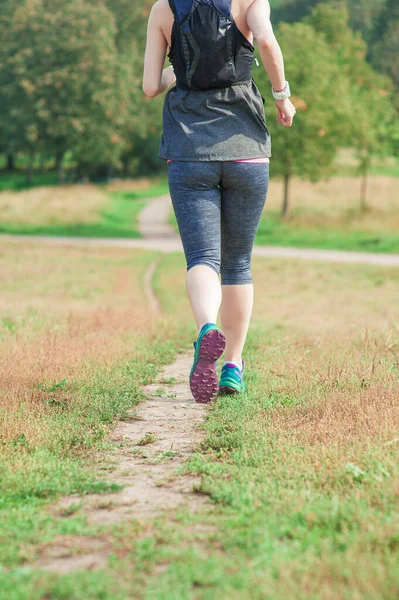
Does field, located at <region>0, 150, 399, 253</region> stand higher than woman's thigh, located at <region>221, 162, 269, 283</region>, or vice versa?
woman's thigh, located at <region>221, 162, 269, 283</region>

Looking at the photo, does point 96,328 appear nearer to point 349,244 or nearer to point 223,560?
point 223,560

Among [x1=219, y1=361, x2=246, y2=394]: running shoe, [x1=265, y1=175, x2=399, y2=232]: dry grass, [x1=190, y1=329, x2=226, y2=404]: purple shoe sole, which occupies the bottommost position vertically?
[x1=265, y1=175, x2=399, y2=232]: dry grass

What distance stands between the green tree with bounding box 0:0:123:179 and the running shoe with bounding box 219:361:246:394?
113 ft

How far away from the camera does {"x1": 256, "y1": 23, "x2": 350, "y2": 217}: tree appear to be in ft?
87.6

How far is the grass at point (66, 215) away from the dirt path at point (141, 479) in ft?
78.2

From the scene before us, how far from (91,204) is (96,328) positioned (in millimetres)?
27894

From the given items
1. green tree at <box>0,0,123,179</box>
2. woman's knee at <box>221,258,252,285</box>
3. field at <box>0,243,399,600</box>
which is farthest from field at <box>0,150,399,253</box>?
woman's knee at <box>221,258,252,285</box>

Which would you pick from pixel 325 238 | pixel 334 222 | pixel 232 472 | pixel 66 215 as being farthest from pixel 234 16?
pixel 66 215

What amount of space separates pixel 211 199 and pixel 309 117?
Result: 23.5 metres

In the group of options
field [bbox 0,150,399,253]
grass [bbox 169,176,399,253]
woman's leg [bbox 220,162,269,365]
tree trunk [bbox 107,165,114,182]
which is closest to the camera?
woman's leg [bbox 220,162,269,365]

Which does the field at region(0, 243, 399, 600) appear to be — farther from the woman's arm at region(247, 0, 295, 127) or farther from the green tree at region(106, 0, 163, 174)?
the green tree at region(106, 0, 163, 174)

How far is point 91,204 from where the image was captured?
3456 centimetres

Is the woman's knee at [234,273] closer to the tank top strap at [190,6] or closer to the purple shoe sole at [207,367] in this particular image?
the purple shoe sole at [207,367]

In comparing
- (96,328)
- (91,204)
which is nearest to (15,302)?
(96,328)
